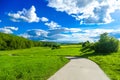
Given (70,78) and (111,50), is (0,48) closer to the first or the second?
(111,50)

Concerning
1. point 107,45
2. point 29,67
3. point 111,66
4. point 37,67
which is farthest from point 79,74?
point 107,45

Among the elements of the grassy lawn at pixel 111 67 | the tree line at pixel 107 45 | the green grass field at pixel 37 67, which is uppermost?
the tree line at pixel 107 45

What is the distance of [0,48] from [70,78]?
4848 inches

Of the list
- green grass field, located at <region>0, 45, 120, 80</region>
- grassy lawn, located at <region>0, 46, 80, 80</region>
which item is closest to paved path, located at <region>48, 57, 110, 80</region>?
green grass field, located at <region>0, 45, 120, 80</region>

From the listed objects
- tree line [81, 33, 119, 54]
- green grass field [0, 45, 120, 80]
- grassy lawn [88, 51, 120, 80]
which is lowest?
grassy lawn [88, 51, 120, 80]

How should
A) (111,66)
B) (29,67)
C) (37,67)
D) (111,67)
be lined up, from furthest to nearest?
(111,66)
(111,67)
(37,67)
(29,67)

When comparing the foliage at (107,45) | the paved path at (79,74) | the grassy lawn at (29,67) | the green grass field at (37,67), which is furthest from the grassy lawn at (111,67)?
the foliage at (107,45)

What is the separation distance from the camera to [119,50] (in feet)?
249

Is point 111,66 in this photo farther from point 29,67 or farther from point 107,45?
point 107,45

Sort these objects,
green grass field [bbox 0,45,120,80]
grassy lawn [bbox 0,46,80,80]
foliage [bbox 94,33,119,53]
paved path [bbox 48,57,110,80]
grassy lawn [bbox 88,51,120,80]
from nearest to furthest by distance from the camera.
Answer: paved path [bbox 48,57,110,80] < grassy lawn [bbox 0,46,80,80] < green grass field [bbox 0,45,120,80] < grassy lawn [bbox 88,51,120,80] < foliage [bbox 94,33,119,53]

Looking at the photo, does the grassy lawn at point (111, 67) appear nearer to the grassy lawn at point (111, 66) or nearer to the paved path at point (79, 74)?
the grassy lawn at point (111, 66)

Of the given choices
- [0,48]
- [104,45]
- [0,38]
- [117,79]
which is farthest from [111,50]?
[0,38]

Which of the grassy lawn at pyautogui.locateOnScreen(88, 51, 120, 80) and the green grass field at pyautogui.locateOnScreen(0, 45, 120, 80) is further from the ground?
the green grass field at pyautogui.locateOnScreen(0, 45, 120, 80)

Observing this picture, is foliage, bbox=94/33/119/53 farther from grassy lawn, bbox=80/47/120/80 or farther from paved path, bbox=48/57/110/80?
paved path, bbox=48/57/110/80
